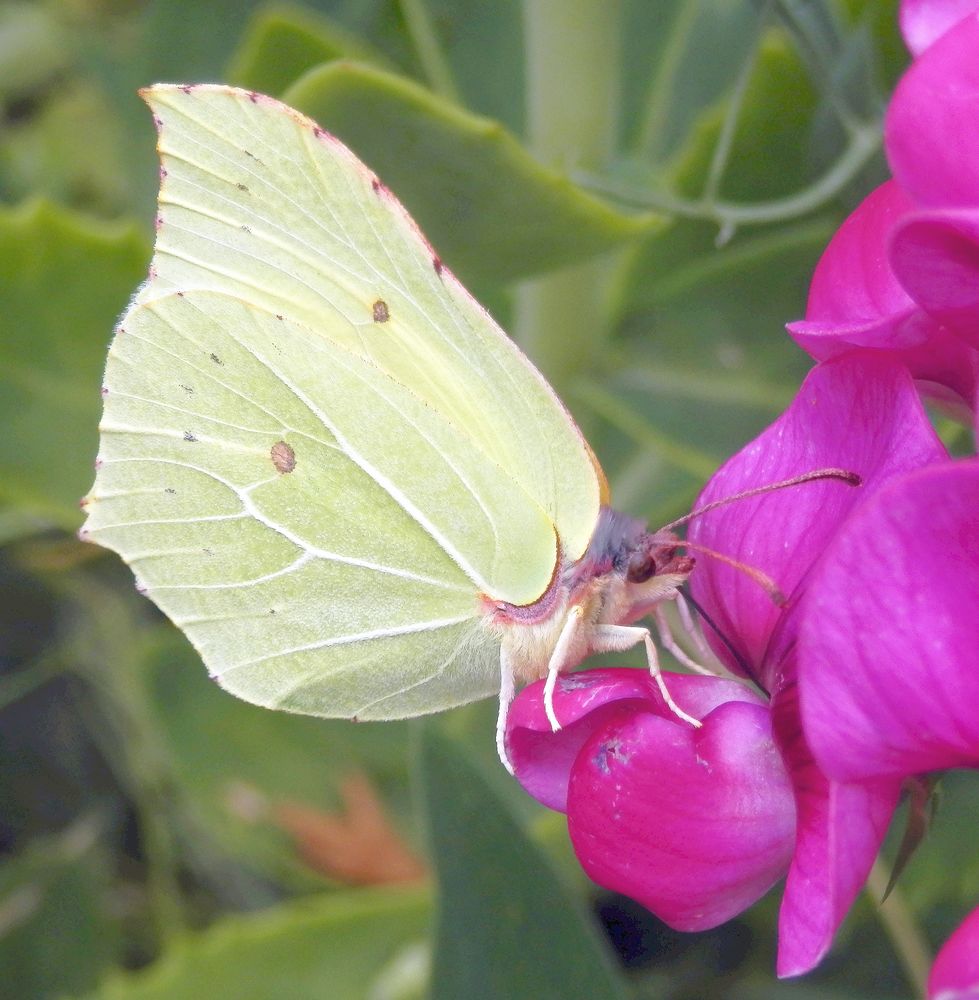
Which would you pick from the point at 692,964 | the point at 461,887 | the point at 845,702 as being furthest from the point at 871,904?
the point at 845,702

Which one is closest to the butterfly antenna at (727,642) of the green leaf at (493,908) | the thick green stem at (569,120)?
the green leaf at (493,908)

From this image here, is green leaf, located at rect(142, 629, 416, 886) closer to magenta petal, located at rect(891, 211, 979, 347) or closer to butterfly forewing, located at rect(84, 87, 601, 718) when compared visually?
butterfly forewing, located at rect(84, 87, 601, 718)

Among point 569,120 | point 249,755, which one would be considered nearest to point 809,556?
point 569,120

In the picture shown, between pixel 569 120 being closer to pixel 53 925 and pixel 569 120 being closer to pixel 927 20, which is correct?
pixel 927 20

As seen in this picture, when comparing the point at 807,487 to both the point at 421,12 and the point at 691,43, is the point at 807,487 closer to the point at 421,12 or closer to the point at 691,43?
the point at 421,12

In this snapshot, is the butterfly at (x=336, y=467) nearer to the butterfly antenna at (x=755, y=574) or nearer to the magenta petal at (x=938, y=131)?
the butterfly antenna at (x=755, y=574)

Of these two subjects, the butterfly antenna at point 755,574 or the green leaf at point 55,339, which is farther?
the green leaf at point 55,339
